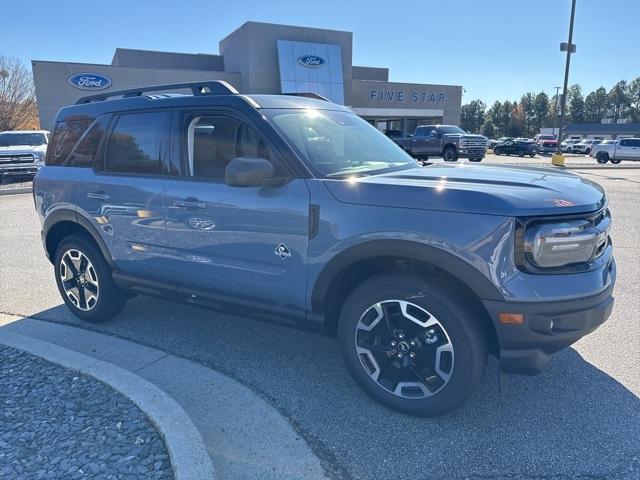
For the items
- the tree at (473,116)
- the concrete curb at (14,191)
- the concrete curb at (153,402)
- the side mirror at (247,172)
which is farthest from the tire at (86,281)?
the tree at (473,116)

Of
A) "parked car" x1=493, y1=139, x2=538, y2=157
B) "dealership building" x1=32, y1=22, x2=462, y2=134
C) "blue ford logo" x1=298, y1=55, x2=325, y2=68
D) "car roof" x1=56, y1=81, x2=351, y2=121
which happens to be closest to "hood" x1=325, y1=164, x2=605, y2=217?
"car roof" x1=56, y1=81, x2=351, y2=121

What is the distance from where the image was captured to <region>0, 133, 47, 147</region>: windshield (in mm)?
16766

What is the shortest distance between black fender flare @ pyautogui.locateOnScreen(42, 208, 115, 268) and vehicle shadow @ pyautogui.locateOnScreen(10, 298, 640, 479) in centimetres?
89

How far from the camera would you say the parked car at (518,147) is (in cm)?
4103

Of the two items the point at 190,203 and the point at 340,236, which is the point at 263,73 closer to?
the point at 190,203

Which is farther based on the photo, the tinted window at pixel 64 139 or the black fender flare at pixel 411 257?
the tinted window at pixel 64 139

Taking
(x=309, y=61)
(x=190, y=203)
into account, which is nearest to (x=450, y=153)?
(x=309, y=61)

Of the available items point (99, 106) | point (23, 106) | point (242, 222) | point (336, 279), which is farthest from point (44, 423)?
point (23, 106)

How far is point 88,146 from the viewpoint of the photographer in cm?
432

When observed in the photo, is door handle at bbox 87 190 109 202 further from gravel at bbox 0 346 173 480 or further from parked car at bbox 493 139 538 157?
parked car at bbox 493 139 538 157

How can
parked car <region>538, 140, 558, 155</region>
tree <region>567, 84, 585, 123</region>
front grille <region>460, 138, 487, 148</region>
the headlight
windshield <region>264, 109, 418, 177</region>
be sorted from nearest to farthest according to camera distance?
1. the headlight
2. windshield <region>264, 109, 418, 177</region>
3. front grille <region>460, 138, 487, 148</region>
4. parked car <region>538, 140, 558, 155</region>
5. tree <region>567, 84, 585, 123</region>

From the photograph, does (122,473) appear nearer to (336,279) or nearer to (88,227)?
(336,279)

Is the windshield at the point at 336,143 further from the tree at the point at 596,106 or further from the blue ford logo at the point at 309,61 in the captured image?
the tree at the point at 596,106

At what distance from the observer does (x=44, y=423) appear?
2799mm
